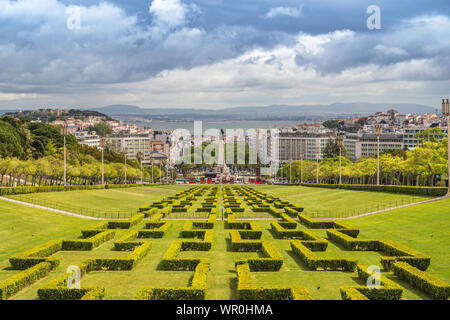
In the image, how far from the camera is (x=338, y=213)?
42938 mm

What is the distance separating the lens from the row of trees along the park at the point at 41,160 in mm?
73125

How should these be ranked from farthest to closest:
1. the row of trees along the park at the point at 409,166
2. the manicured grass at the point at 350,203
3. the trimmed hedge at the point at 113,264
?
1. the row of trees along the park at the point at 409,166
2. the manicured grass at the point at 350,203
3. the trimmed hedge at the point at 113,264

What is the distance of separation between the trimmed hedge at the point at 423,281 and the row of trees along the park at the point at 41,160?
6503 centimetres

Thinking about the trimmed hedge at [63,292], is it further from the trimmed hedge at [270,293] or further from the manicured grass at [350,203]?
the manicured grass at [350,203]

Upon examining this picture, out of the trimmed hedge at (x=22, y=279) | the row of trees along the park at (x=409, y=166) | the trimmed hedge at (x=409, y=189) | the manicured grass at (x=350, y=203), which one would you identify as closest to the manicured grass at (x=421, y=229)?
the manicured grass at (x=350, y=203)

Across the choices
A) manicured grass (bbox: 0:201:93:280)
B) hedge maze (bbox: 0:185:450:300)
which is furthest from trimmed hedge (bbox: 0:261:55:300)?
manicured grass (bbox: 0:201:93:280)

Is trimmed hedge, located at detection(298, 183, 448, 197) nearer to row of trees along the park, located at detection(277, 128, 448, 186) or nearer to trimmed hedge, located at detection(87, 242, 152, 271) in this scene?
row of trees along the park, located at detection(277, 128, 448, 186)

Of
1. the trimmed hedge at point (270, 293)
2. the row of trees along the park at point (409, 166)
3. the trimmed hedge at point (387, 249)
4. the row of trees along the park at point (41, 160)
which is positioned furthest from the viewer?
the row of trees along the park at point (41, 160)

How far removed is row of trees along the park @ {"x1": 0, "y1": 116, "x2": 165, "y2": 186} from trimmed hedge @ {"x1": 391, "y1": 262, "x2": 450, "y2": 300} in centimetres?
6503

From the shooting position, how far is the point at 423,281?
56.2ft

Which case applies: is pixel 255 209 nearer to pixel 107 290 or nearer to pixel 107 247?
pixel 107 247

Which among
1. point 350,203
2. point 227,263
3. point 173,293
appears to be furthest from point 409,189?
point 173,293
